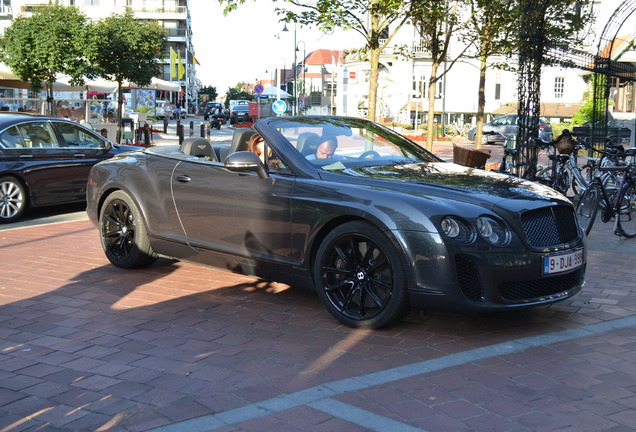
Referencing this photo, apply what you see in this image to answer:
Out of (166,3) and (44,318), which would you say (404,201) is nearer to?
(44,318)

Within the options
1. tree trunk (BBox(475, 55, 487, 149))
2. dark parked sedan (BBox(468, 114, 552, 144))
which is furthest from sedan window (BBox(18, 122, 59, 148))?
dark parked sedan (BBox(468, 114, 552, 144))

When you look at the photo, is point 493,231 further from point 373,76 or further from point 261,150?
point 373,76

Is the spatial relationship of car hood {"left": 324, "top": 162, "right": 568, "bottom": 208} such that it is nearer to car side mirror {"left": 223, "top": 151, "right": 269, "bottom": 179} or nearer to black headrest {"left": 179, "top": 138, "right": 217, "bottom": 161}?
car side mirror {"left": 223, "top": 151, "right": 269, "bottom": 179}

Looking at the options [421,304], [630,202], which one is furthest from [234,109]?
[421,304]

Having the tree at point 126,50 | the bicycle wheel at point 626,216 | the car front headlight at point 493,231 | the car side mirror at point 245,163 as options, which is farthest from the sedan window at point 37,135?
the tree at point 126,50

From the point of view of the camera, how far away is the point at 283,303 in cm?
588

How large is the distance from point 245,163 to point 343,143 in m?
0.82

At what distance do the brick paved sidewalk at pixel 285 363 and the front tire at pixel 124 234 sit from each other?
346mm

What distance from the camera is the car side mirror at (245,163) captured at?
557 cm

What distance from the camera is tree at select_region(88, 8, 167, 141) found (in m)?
29.2

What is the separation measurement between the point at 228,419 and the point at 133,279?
11.2 ft

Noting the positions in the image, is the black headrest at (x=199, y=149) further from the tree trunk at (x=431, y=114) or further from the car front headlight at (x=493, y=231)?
the tree trunk at (x=431, y=114)

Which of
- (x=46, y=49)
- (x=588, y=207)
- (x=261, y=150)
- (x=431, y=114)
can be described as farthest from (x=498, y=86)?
(x=261, y=150)

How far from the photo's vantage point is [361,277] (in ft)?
16.4
